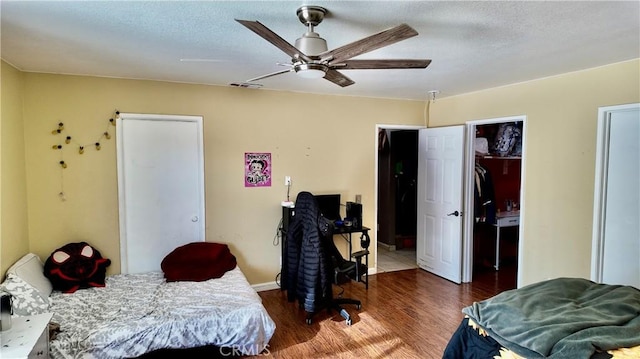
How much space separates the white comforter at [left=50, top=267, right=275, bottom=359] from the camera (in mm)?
2529

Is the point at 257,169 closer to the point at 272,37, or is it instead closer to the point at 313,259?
the point at 313,259

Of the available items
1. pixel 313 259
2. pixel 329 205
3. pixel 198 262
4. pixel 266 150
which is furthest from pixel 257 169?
pixel 313 259

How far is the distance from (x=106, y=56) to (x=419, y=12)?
2.40 m

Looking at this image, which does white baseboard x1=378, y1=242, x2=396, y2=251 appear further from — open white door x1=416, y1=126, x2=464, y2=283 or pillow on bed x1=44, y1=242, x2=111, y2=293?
pillow on bed x1=44, y1=242, x2=111, y2=293

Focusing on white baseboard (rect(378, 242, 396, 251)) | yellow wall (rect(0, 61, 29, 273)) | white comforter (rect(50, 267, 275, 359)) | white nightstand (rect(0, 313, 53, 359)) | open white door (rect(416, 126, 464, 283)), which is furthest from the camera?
white baseboard (rect(378, 242, 396, 251))

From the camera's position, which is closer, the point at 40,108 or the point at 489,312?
the point at 489,312

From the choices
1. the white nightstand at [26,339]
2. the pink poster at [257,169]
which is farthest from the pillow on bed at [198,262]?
the white nightstand at [26,339]

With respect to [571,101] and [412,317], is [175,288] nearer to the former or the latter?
[412,317]

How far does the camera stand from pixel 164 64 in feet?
10.1

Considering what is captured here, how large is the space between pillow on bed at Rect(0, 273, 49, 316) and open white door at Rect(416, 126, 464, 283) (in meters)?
4.27

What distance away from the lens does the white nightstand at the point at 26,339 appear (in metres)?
1.83

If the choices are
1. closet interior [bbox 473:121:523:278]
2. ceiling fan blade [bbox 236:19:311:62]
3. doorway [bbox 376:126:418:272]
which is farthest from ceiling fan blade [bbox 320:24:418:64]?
doorway [bbox 376:126:418:272]

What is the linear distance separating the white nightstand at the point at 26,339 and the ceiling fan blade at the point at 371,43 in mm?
2189

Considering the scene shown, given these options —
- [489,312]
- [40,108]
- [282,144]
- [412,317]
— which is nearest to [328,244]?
[412,317]
